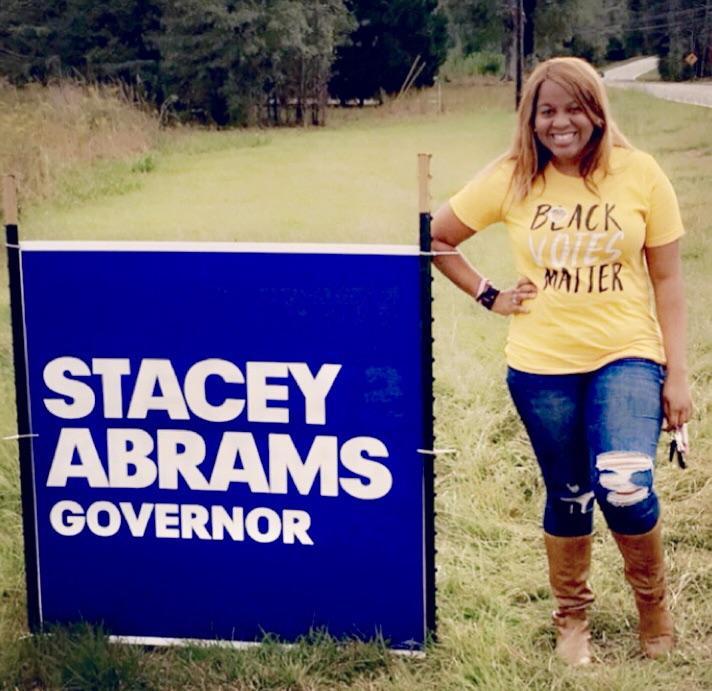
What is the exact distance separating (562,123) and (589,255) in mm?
336

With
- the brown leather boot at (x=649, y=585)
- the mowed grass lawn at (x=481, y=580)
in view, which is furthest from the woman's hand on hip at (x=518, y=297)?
the mowed grass lawn at (x=481, y=580)

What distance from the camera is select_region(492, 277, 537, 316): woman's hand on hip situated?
2943mm

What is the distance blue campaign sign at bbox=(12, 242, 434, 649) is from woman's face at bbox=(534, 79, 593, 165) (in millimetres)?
461

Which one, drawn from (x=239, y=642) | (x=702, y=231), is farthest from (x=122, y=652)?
(x=702, y=231)

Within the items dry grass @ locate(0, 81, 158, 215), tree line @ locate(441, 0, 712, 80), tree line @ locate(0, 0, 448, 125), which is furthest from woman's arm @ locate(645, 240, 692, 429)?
tree line @ locate(441, 0, 712, 80)

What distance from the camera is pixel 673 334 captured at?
115 inches

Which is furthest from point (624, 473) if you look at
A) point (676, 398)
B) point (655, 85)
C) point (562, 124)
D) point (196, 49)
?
point (655, 85)

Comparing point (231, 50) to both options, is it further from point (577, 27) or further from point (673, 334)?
point (673, 334)

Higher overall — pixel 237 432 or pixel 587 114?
pixel 587 114

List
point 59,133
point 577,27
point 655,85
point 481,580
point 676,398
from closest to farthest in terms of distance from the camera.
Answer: point 676,398 < point 481,580 < point 59,133 < point 655,85 < point 577,27

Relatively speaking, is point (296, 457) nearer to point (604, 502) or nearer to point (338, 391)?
point (338, 391)

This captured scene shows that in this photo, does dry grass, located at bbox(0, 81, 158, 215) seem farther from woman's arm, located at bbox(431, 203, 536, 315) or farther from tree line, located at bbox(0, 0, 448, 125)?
woman's arm, located at bbox(431, 203, 536, 315)

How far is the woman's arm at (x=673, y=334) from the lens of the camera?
290 cm

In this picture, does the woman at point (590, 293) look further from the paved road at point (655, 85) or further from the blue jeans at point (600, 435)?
the paved road at point (655, 85)
